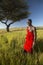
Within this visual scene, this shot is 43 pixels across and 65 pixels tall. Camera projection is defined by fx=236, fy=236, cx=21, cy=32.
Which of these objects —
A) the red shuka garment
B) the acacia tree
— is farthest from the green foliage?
the red shuka garment

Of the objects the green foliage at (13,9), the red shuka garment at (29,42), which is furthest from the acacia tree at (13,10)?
the red shuka garment at (29,42)

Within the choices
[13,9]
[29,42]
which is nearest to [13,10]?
[13,9]

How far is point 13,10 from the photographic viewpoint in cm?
A: 4262

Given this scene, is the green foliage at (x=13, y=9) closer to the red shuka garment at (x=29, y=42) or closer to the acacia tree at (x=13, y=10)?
the acacia tree at (x=13, y=10)

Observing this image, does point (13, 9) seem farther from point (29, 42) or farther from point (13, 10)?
point (29, 42)

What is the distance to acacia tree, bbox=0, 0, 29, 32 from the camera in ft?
137

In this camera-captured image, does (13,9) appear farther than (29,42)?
Yes

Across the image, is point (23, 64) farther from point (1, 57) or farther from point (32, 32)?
point (32, 32)

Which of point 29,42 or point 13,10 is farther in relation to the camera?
point 13,10

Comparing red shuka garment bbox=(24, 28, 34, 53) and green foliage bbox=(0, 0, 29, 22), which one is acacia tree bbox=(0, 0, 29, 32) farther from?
red shuka garment bbox=(24, 28, 34, 53)

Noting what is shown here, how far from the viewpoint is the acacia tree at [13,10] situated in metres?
41.7

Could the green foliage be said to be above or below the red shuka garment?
above

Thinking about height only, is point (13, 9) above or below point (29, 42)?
above

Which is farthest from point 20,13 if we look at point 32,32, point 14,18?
point 32,32
